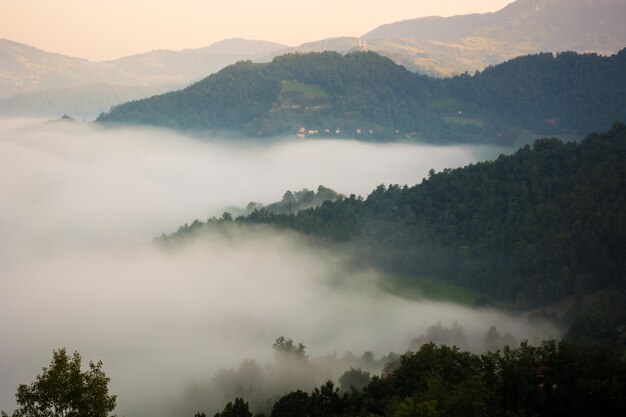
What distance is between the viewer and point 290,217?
17388 centimetres

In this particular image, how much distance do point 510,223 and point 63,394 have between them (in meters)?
118

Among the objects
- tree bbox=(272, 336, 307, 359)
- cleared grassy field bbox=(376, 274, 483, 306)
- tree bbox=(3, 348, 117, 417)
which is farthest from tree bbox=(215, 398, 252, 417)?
cleared grassy field bbox=(376, 274, 483, 306)

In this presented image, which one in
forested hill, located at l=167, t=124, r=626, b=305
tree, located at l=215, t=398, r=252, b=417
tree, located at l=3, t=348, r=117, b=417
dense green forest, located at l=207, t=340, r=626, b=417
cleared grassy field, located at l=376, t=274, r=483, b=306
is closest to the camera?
tree, located at l=3, t=348, r=117, b=417

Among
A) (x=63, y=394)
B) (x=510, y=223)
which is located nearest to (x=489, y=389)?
(x=63, y=394)

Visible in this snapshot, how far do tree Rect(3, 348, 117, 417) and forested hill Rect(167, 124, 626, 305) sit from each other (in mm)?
96408

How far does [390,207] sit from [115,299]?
69615 mm

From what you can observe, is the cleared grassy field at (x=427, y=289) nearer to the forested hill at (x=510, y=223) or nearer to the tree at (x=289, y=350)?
the forested hill at (x=510, y=223)

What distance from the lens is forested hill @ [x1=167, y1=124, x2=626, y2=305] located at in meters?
128

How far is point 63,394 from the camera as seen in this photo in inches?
1553

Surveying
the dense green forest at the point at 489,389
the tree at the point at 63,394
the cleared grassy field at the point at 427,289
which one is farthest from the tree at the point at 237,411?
the cleared grassy field at the point at 427,289

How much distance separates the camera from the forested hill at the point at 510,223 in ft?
421

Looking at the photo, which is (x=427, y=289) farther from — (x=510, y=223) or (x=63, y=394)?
(x=63, y=394)

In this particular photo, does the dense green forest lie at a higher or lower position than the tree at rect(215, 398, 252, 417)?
higher

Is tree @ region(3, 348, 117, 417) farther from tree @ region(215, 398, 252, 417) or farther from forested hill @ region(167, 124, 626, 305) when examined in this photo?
forested hill @ region(167, 124, 626, 305)
